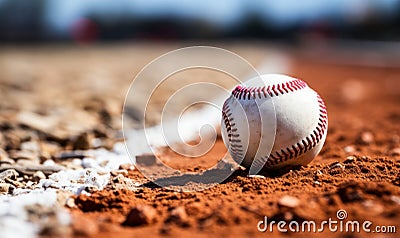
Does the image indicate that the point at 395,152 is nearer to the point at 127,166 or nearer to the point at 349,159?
the point at 349,159

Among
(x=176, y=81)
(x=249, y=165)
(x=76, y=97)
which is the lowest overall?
(x=249, y=165)

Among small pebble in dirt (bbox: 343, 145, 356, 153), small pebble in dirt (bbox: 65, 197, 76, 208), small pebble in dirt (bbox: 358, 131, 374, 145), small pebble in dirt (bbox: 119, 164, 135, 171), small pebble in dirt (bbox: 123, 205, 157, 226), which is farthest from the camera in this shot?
small pebble in dirt (bbox: 358, 131, 374, 145)

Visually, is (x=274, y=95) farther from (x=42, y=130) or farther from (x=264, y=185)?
(x=42, y=130)

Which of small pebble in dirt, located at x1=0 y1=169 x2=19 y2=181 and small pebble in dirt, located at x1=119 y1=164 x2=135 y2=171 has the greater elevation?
small pebble in dirt, located at x1=119 y1=164 x2=135 y2=171

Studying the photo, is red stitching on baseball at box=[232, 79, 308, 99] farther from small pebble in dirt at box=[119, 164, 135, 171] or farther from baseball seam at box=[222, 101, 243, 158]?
small pebble in dirt at box=[119, 164, 135, 171]

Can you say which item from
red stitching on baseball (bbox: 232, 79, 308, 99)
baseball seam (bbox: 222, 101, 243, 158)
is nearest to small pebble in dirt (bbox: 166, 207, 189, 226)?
baseball seam (bbox: 222, 101, 243, 158)

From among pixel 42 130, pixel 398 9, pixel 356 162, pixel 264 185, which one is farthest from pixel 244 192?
pixel 398 9

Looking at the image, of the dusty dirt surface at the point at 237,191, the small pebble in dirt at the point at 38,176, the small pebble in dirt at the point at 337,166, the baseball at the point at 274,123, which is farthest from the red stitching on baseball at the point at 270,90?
the small pebble in dirt at the point at 38,176
